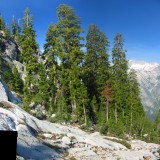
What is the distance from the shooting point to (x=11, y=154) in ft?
5.57

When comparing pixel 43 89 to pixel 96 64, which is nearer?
pixel 43 89

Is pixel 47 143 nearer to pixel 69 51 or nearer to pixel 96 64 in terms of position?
pixel 69 51

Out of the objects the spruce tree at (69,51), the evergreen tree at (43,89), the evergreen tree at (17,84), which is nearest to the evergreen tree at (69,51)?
the spruce tree at (69,51)

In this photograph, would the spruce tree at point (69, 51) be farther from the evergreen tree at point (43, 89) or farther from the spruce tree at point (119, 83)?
the spruce tree at point (119, 83)

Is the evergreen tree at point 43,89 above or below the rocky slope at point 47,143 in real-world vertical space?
above

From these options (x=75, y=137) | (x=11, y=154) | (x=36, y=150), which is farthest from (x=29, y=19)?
(x=11, y=154)

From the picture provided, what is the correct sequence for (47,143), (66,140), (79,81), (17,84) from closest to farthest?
(47,143) < (66,140) < (79,81) < (17,84)

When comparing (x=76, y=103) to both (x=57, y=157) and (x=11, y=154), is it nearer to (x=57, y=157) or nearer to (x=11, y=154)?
(x=57, y=157)

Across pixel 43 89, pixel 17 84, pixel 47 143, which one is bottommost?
pixel 47 143

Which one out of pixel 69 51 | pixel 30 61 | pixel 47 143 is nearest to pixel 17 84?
pixel 30 61

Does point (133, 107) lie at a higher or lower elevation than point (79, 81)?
lower

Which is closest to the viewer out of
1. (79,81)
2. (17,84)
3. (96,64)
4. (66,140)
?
(66,140)

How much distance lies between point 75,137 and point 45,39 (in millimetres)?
38215

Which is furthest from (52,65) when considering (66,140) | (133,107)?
(66,140)
